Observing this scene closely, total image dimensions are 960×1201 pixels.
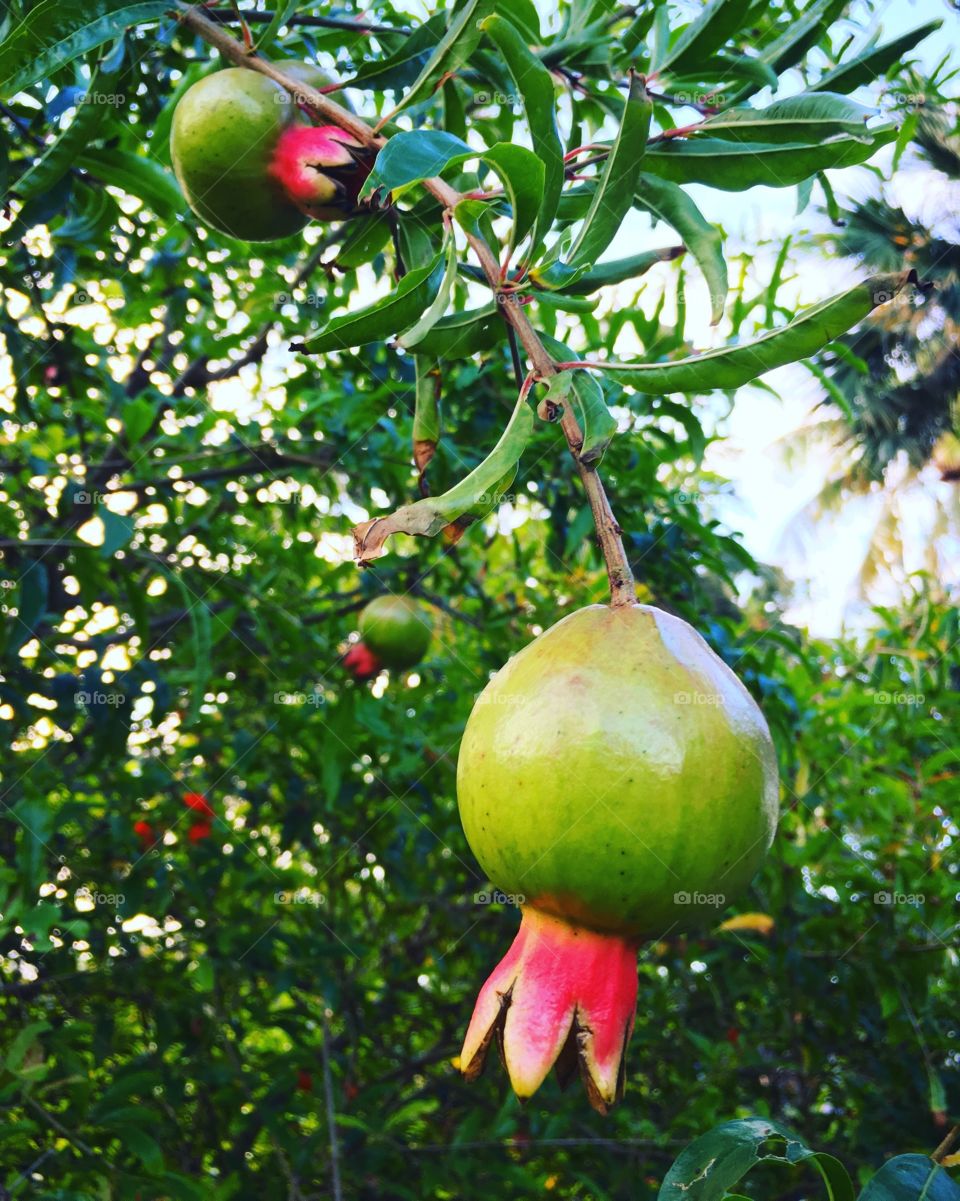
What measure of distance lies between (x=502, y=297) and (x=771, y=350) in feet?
0.78

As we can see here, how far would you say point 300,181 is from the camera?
1.07m

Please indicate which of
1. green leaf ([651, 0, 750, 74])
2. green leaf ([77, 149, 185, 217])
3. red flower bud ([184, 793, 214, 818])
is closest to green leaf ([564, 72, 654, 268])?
green leaf ([651, 0, 750, 74])

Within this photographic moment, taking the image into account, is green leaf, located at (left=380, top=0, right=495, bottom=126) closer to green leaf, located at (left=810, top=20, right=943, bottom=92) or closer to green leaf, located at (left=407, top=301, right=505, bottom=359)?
green leaf, located at (left=407, top=301, right=505, bottom=359)

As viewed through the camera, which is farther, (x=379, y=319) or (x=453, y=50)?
(x=453, y=50)

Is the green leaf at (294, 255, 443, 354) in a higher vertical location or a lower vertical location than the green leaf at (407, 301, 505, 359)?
lower

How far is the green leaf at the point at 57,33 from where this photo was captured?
3.13 ft

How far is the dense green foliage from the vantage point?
6.17ft

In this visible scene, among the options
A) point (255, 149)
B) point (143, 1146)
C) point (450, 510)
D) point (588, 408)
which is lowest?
point (143, 1146)

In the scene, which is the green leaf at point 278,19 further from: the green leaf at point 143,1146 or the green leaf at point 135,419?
the green leaf at point 143,1146

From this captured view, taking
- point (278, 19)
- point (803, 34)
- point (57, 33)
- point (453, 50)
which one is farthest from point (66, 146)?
point (803, 34)

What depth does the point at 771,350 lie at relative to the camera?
0.75 metres

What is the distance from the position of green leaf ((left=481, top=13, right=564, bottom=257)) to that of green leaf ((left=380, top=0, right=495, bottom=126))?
4.9 inches

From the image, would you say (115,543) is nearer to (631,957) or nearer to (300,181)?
(300,181)

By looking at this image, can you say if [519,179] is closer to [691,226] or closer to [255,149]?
[691,226]
